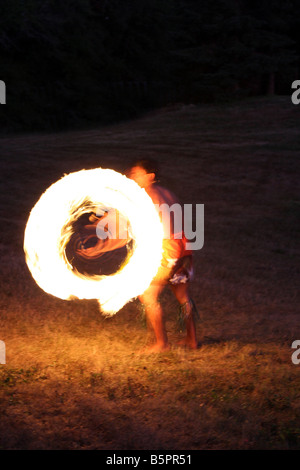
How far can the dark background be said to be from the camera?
36.4m

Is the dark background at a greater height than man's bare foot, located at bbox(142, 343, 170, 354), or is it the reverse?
the dark background

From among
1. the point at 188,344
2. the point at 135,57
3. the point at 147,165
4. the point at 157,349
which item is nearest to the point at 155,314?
the point at 157,349

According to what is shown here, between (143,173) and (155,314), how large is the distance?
149cm

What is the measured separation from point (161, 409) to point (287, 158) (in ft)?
63.8

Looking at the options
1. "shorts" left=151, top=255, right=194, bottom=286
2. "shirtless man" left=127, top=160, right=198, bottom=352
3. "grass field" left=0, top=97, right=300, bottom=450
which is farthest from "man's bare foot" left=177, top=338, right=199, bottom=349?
"shorts" left=151, top=255, right=194, bottom=286

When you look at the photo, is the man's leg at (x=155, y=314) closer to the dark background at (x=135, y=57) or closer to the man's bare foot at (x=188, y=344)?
the man's bare foot at (x=188, y=344)

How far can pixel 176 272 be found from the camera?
21.2 ft

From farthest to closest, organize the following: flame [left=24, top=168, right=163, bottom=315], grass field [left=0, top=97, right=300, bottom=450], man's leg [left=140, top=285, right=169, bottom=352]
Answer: man's leg [left=140, top=285, right=169, bottom=352], flame [left=24, top=168, right=163, bottom=315], grass field [left=0, top=97, right=300, bottom=450]

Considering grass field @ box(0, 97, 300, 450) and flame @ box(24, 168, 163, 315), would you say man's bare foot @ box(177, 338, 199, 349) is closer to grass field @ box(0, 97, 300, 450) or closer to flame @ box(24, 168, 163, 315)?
grass field @ box(0, 97, 300, 450)

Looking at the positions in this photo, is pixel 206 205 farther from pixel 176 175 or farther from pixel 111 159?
pixel 111 159

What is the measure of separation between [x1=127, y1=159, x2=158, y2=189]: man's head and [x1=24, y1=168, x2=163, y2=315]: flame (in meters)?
0.13

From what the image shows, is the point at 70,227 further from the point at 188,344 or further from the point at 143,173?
the point at 188,344

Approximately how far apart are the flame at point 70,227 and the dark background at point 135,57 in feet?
90.3

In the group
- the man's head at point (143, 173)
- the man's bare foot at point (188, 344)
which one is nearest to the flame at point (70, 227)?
the man's head at point (143, 173)
